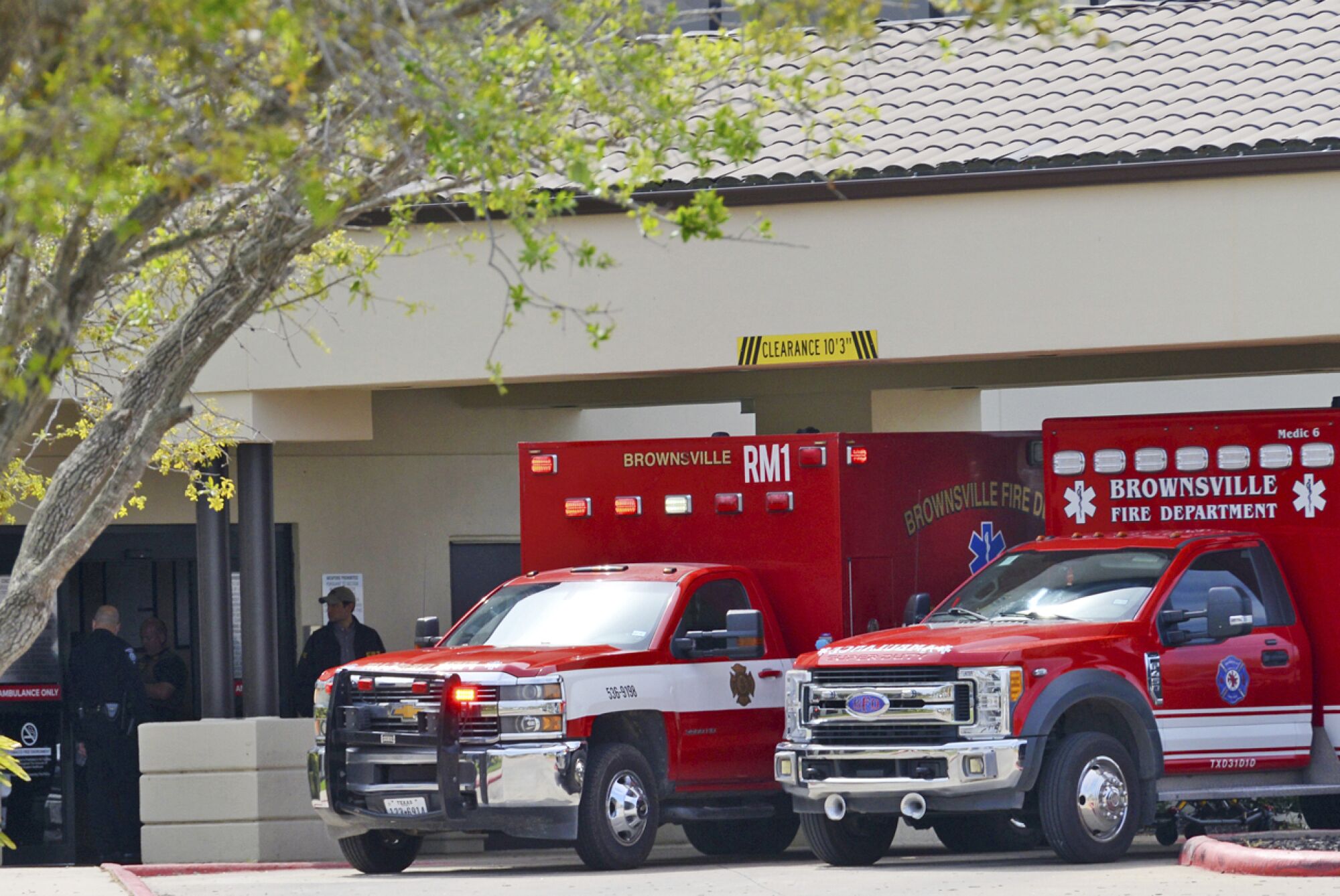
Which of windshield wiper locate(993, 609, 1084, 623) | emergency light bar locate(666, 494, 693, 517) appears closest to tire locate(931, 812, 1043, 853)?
windshield wiper locate(993, 609, 1084, 623)

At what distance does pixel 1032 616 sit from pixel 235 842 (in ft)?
22.7

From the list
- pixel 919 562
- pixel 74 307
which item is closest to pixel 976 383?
pixel 919 562

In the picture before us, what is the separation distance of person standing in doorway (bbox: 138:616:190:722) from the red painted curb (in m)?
9.91

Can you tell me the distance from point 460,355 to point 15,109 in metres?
8.89

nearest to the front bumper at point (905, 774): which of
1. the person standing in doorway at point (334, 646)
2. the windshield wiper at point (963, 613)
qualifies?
the windshield wiper at point (963, 613)

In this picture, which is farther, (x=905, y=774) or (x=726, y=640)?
(x=726, y=640)

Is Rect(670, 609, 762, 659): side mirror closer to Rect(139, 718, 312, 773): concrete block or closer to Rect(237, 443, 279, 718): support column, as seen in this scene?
Rect(139, 718, 312, 773): concrete block

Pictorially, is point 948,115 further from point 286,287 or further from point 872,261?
point 286,287

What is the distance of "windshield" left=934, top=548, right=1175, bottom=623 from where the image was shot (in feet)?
42.4

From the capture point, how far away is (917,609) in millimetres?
13805

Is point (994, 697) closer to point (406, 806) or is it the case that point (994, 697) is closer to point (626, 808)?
point (626, 808)

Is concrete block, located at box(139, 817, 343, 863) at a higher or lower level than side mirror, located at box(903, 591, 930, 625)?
lower

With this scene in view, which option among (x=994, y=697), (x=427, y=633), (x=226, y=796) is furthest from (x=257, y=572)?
(x=994, y=697)

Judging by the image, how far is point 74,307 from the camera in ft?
27.0
